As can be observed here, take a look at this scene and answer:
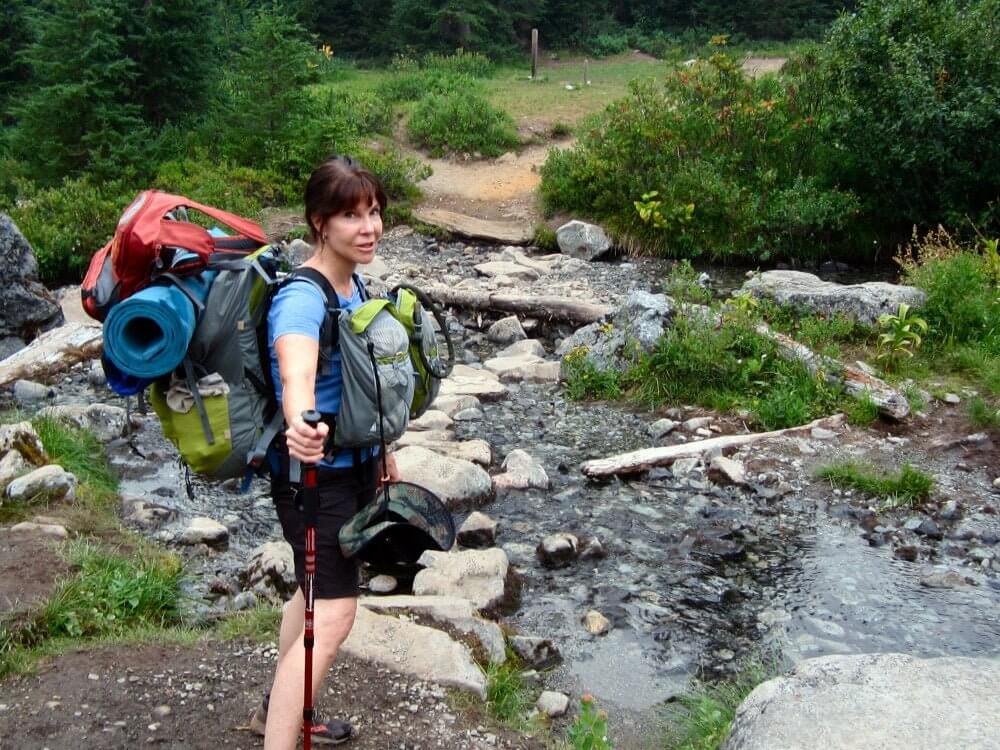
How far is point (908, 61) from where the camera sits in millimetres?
12375

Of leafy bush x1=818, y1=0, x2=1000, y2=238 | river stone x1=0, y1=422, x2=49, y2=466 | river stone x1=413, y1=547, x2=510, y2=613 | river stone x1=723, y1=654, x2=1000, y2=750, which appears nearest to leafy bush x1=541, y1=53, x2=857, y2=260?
leafy bush x1=818, y1=0, x2=1000, y2=238

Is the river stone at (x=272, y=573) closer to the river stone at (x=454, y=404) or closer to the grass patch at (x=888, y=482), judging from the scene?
the river stone at (x=454, y=404)

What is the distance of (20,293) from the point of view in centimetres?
1123

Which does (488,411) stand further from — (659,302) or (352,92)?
(352,92)

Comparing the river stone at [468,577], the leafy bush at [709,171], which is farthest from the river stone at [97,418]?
the leafy bush at [709,171]

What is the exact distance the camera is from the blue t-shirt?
280 centimetres

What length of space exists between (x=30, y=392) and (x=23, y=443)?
2.85m

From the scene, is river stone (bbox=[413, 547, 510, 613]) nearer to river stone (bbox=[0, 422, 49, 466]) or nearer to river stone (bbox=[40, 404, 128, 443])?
river stone (bbox=[0, 422, 49, 466])

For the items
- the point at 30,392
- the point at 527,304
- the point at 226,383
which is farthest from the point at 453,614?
the point at 527,304

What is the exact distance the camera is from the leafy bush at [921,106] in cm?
1234

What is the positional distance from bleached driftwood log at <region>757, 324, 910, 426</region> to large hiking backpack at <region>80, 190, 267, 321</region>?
638 cm

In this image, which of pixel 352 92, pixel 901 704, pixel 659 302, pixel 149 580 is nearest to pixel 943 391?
pixel 659 302

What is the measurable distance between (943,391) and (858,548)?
279cm

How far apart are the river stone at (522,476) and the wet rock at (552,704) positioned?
9.22ft
